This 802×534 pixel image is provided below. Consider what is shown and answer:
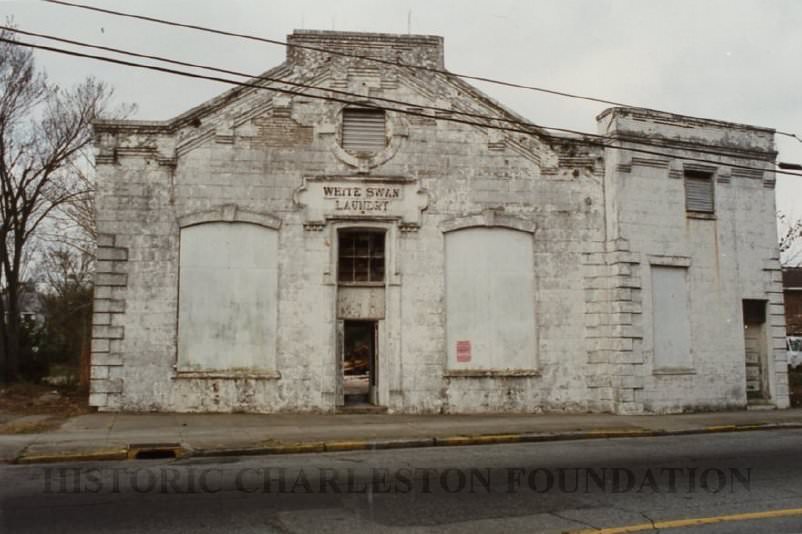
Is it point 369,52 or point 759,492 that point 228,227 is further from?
point 759,492

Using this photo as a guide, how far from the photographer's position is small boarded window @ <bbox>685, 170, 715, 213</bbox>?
18859 mm

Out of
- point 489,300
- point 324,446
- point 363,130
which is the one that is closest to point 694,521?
point 324,446

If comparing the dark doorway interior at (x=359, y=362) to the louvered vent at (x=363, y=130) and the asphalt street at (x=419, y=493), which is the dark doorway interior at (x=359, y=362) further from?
the asphalt street at (x=419, y=493)

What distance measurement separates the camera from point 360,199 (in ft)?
55.9

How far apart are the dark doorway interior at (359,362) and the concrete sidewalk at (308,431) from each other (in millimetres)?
1855

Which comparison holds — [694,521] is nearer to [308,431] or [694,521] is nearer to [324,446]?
[324,446]

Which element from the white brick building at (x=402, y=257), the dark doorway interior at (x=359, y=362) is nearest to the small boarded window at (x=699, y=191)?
the white brick building at (x=402, y=257)

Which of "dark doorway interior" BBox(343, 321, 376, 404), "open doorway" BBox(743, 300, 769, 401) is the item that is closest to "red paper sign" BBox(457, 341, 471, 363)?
"dark doorway interior" BBox(343, 321, 376, 404)

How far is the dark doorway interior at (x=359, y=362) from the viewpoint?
17719 mm

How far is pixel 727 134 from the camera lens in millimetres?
19156

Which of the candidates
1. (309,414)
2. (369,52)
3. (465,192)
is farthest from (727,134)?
(309,414)

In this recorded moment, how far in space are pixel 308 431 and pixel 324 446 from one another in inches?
60.6

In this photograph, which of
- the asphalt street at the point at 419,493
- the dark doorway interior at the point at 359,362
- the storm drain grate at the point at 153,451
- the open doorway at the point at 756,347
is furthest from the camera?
the open doorway at the point at 756,347

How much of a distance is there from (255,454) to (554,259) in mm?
9386
